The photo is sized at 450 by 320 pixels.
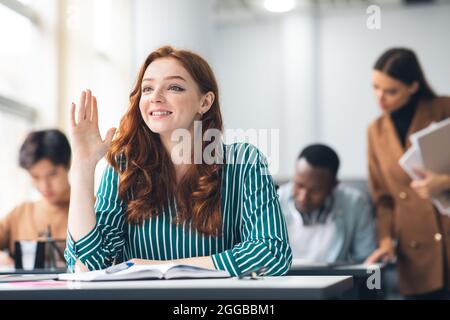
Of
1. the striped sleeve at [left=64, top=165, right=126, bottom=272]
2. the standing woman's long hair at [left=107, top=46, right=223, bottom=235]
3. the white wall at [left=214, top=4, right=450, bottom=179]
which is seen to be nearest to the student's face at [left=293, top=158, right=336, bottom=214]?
the standing woman's long hair at [left=107, top=46, right=223, bottom=235]

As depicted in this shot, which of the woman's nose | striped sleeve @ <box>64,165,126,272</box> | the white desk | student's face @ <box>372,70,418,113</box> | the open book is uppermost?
student's face @ <box>372,70,418,113</box>

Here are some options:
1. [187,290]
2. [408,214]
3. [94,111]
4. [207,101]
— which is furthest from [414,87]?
[187,290]

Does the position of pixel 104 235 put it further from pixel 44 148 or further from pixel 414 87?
pixel 414 87

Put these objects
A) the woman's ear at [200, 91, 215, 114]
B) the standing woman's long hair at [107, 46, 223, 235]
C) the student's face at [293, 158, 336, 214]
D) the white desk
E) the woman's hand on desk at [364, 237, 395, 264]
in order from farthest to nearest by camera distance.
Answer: the student's face at [293, 158, 336, 214], the woman's hand on desk at [364, 237, 395, 264], the woman's ear at [200, 91, 215, 114], the standing woman's long hair at [107, 46, 223, 235], the white desk

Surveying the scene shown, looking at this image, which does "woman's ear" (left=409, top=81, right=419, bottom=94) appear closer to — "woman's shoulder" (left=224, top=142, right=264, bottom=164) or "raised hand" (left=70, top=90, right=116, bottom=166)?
"woman's shoulder" (left=224, top=142, right=264, bottom=164)

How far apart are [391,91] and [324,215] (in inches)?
24.6

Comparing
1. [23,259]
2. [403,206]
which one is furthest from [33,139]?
[403,206]

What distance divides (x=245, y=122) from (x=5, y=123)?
152 inches

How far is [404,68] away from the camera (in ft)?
9.92

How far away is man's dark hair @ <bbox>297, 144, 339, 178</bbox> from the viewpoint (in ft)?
10.3

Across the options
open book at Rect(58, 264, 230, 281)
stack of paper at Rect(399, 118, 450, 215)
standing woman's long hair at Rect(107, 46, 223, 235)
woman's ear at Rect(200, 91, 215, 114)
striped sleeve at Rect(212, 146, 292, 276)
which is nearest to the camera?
open book at Rect(58, 264, 230, 281)

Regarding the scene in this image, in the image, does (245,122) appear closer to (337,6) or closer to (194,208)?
(337,6)

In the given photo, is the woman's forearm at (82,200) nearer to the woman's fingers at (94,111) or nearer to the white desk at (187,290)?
the woman's fingers at (94,111)
